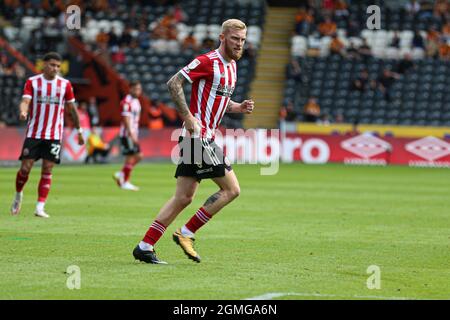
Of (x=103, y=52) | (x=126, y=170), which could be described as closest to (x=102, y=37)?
(x=103, y=52)

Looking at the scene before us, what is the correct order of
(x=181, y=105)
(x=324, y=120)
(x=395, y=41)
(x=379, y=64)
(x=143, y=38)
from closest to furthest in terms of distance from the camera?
(x=181, y=105) < (x=324, y=120) < (x=379, y=64) < (x=395, y=41) < (x=143, y=38)

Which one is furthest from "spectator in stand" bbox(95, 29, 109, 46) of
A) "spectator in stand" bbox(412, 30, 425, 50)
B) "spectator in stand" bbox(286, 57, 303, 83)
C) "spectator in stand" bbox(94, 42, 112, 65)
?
"spectator in stand" bbox(412, 30, 425, 50)

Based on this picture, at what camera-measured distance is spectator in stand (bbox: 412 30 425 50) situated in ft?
137

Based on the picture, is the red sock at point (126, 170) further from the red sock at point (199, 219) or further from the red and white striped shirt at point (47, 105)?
the red sock at point (199, 219)

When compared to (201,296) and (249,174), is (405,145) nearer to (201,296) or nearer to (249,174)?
(249,174)

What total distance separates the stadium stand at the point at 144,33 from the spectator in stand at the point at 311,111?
2675mm

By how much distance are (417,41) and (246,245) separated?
102 feet

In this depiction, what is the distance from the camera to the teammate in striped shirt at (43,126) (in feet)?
→ 51.0

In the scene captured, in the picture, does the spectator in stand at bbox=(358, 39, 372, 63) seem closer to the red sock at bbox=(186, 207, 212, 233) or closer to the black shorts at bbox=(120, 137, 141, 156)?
the black shorts at bbox=(120, 137, 141, 156)

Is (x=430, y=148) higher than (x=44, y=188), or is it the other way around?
(x=430, y=148)

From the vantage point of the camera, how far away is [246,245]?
1223 cm

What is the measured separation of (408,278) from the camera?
9633mm

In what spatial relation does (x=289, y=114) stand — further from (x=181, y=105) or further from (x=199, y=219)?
(x=181, y=105)

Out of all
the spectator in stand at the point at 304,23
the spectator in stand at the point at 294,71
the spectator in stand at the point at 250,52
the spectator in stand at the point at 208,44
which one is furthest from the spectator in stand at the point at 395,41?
the spectator in stand at the point at 208,44
